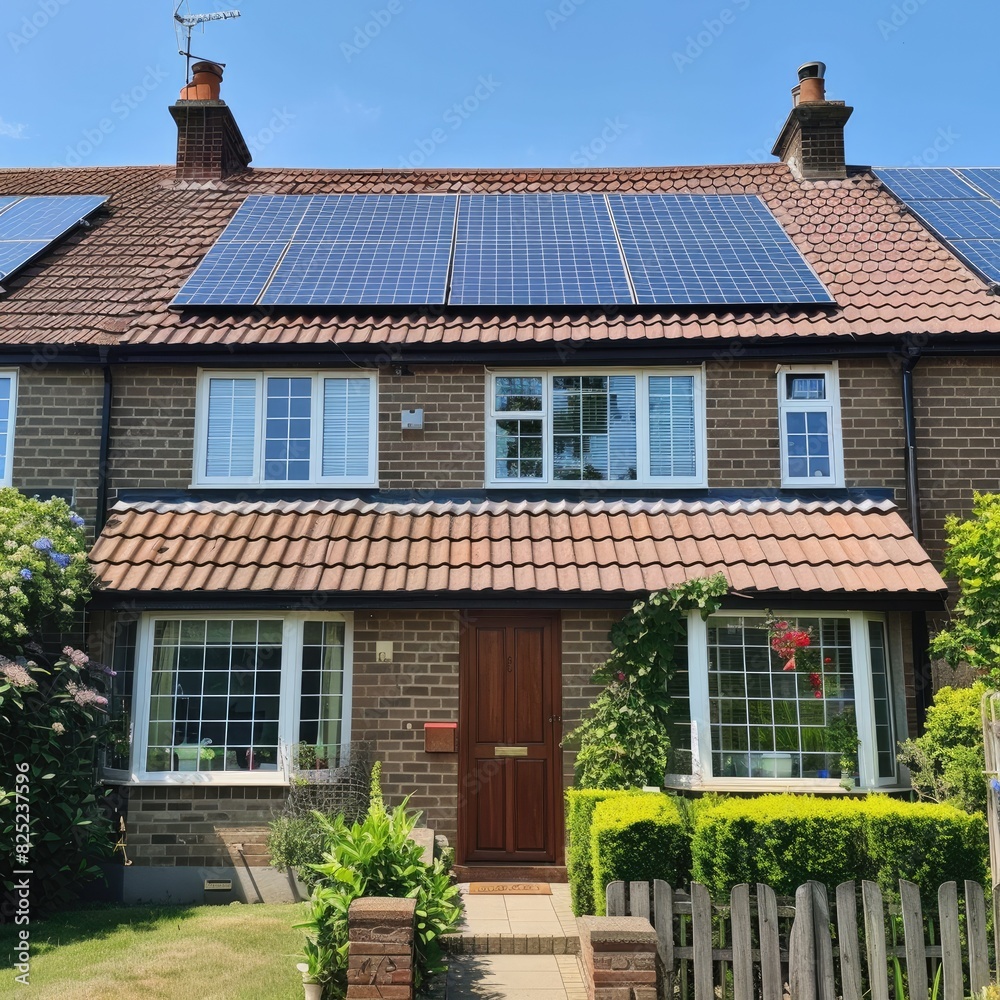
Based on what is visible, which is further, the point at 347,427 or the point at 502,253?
the point at 502,253

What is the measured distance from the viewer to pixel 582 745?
33.2ft

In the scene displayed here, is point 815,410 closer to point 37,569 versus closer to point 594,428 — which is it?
point 594,428

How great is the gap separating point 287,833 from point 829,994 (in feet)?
18.1

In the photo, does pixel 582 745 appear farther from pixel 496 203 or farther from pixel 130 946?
pixel 496 203

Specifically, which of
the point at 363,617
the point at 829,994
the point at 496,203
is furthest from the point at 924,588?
the point at 496,203

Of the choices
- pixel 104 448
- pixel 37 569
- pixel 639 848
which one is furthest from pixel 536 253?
pixel 639 848

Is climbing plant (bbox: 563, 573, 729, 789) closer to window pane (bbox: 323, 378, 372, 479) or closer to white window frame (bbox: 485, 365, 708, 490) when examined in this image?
white window frame (bbox: 485, 365, 708, 490)

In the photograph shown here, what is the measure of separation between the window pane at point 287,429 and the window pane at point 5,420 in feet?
10.1

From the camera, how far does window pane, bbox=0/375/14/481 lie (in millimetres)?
11750

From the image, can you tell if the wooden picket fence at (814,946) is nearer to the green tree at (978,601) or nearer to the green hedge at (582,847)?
the green hedge at (582,847)

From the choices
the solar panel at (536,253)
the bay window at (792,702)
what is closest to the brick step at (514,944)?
the bay window at (792,702)

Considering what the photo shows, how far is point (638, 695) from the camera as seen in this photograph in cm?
1011

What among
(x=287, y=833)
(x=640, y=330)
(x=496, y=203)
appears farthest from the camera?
(x=496, y=203)

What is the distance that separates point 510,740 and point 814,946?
4.67 m
